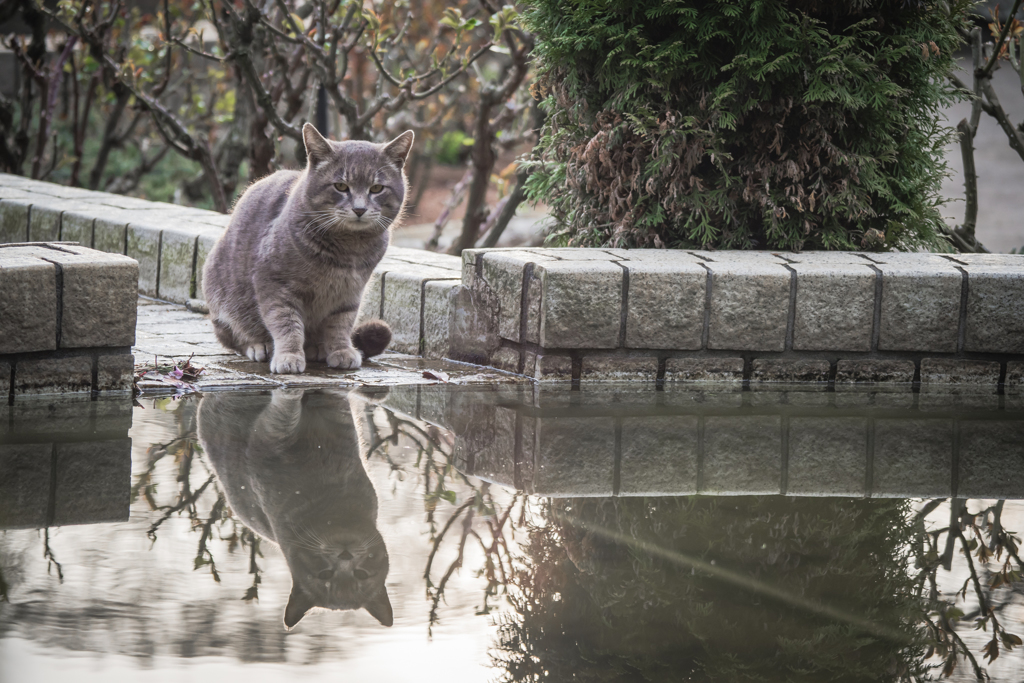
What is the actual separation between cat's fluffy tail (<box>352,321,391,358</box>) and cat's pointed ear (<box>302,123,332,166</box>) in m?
0.67

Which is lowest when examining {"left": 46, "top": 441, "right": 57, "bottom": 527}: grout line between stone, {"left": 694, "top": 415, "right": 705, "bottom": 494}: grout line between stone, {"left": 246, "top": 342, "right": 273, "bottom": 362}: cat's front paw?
{"left": 46, "top": 441, "right": 57, "bottom": 527}: grout line between stone

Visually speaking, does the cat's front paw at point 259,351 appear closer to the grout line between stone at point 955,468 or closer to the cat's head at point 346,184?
the cat's head at point 346,184

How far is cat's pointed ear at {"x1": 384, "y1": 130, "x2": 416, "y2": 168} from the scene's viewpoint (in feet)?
13.4

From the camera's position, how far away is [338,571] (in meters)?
2.08

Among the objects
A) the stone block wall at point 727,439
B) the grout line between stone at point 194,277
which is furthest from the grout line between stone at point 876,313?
the grout line between stone at point 194,277

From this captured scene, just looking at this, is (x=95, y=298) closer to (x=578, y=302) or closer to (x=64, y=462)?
(x=64, y=462)

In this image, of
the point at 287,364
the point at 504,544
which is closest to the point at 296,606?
the point at 504,544

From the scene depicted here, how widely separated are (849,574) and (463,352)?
233cm

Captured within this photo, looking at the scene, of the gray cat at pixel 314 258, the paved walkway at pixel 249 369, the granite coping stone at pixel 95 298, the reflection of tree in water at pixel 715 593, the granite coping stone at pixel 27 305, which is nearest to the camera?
the reflection of tree in water at pixel 715 593

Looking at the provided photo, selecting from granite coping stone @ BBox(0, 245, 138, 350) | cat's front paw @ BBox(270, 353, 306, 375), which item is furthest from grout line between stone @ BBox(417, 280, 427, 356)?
granite coping stone @ BBox(0, 245, 138, 350)

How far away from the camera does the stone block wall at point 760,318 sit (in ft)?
12.5

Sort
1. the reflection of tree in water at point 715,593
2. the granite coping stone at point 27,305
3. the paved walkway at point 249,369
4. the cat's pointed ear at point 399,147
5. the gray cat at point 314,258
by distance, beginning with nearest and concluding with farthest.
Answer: the reflection of tree in water at point 715,593, the granite coping stone at point 27,305, the paved walkway at point 249,369, the gray cat at point 314,258, the cat's pointed ear at point 399,147

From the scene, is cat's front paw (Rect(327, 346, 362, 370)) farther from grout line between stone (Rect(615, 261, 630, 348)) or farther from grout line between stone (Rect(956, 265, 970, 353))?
grout line between stone (Rect(956, 265, 970, 353))

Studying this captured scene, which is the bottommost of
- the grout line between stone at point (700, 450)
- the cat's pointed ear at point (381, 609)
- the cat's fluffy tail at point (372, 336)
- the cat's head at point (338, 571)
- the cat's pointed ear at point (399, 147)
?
the cat's pointed ear at point (381, 609)
